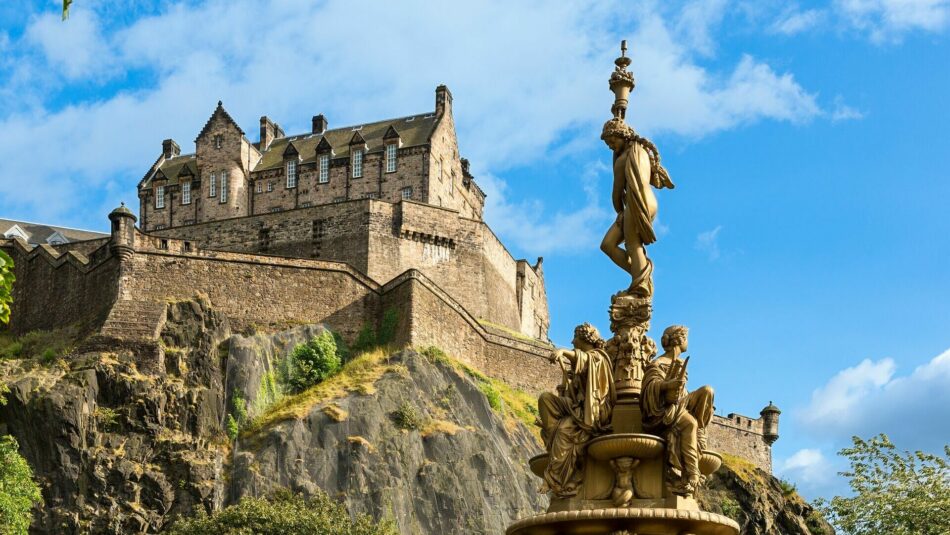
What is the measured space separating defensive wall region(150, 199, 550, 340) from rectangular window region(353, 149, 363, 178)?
6707mm

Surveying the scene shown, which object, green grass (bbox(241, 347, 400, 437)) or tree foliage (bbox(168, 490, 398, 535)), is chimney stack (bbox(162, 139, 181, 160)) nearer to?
green grass (bbox(241, 347, 400, 437))

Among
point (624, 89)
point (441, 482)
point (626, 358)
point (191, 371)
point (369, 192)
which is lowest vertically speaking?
point (626, 358)

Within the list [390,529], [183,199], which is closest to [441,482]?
[390,529]

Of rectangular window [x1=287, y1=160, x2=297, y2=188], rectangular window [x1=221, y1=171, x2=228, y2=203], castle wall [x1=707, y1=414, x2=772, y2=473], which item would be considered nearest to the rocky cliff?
rectangular window [x1=287, y1=160, x2=297, y2=188]

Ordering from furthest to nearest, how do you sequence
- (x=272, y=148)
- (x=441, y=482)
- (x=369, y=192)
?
(x=272, y=148), (x=369, y=192), (x=441, y=482)

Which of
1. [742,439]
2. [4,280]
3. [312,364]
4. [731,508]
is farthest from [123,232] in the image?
[4,280]

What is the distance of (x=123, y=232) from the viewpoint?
204ft

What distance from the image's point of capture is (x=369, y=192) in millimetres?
76625

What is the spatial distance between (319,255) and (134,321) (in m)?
12.9

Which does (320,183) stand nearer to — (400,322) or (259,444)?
→ (400,322)

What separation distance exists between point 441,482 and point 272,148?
1276 inches

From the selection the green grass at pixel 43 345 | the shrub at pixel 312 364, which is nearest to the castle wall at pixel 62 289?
the green grass at pixel 43 345

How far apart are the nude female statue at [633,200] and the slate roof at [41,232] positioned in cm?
6322

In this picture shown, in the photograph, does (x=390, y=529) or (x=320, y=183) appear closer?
(x=390, y=529)
